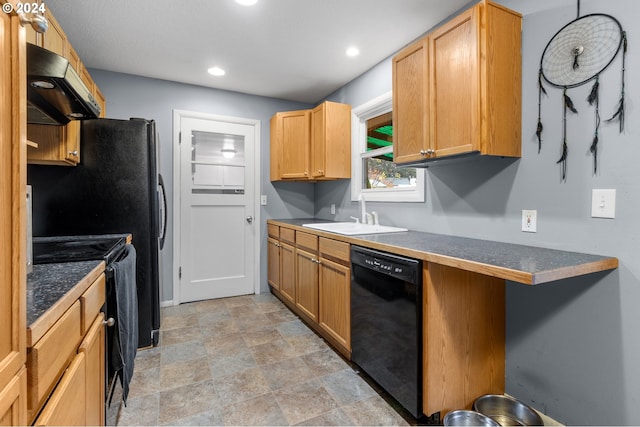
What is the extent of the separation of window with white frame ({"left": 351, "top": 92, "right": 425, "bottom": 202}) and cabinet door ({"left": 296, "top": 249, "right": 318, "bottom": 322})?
0.85 m

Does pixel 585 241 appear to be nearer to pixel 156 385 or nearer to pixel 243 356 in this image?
pixel 243 356

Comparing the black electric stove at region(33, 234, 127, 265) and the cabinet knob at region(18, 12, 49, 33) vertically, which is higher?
the cabinet knob at region(18, 12, 49, 33)

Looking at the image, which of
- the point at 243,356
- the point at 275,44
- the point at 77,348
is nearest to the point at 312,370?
the point at 243,356

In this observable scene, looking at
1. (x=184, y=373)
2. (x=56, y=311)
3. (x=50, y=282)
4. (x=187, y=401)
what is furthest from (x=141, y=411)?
(x=56, y=311)

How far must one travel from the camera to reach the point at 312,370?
211 cm

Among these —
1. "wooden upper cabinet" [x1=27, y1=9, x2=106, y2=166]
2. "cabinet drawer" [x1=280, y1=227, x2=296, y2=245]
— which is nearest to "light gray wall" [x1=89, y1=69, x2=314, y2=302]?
"cabinet drawer" [x1=280, y1=227, x2=296, y2=245]

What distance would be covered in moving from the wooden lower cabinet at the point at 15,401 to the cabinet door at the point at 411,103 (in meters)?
1.91

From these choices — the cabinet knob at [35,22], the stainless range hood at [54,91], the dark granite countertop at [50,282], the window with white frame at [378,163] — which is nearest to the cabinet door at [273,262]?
the window with white frame at [378,163]

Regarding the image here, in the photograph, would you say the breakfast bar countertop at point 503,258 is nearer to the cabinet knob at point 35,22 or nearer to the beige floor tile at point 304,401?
the beige floor tile at point 304,401

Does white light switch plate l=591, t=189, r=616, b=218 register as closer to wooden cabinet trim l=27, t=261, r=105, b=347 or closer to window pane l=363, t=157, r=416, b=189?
window pane l=363, t=157, r=416, b=189

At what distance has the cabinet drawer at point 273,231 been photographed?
3.47m

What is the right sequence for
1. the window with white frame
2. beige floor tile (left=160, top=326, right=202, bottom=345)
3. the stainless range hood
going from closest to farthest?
the stainless range hood, beige floor tile (left=160, top=326, right=202, bottom=345), the window with white frame

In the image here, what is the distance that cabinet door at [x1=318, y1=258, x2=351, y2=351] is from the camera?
215 centimetres

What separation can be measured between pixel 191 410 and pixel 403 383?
115 centimetres
